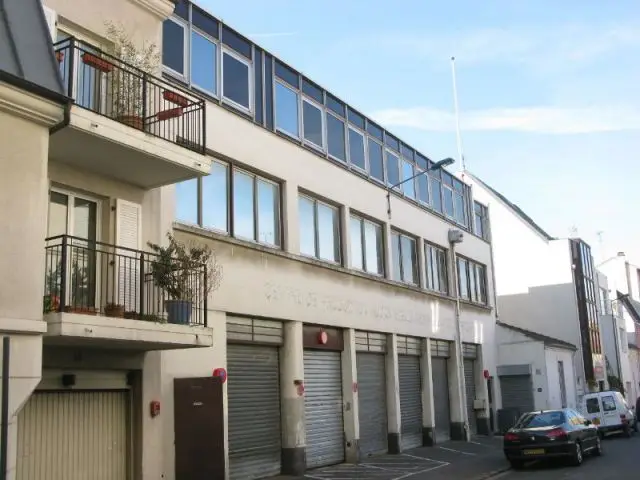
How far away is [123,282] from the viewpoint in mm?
12344

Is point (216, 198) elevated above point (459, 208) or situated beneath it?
situated beneath

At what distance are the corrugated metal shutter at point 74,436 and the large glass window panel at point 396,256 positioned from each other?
13326mm

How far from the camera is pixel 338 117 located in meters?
22.5

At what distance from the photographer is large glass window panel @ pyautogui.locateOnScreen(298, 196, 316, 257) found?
1972 cm

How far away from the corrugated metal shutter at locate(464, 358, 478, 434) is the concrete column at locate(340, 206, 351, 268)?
10377 millimetres

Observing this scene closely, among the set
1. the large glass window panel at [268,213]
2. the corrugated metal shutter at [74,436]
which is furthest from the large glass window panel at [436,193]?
the corrugated metal shutter at [74,436]

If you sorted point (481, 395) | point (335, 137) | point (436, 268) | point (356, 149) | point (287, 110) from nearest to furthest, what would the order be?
point (287, 110) < point (335, 137) < point (356, 149) < point (436, 268) < point (481, 395)

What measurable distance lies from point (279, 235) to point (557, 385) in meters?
20.7

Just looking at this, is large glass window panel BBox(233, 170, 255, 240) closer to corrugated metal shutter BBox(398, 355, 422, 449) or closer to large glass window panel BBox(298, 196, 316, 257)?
large glass window panel BBox(298, 196, 316, 257)

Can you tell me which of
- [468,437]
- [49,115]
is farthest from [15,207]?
[468,437]

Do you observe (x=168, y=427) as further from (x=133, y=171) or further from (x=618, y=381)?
(x=618, y=381)

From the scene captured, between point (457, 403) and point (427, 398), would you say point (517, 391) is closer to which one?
point (457, 403)

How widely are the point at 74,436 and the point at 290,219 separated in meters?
8.50

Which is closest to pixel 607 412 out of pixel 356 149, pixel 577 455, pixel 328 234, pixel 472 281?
pixel 472 281
